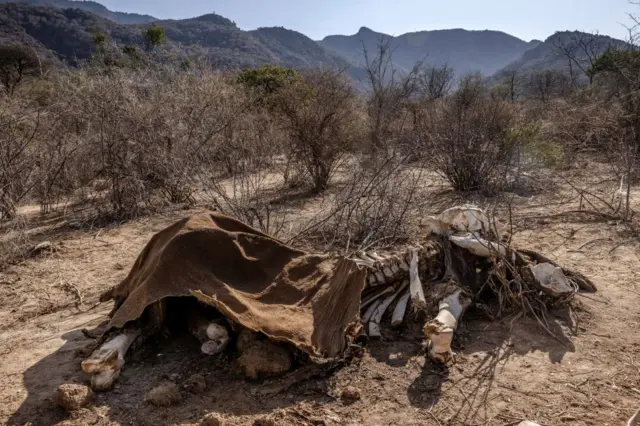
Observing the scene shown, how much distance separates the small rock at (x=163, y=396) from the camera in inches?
106

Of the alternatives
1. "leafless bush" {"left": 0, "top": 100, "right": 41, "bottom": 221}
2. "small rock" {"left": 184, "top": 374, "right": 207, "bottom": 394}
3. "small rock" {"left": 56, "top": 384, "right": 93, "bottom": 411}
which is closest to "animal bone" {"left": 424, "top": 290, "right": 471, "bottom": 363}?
"small rock" {"left": 184, "top": 374, "right": 207, "bottom": 394}

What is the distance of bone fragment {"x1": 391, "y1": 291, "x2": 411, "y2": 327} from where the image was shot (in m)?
3.37

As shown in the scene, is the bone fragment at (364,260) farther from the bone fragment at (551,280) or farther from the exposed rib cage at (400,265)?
the bone fragment at (551,280)

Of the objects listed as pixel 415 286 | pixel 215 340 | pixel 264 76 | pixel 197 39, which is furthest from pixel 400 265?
pixel 197 39

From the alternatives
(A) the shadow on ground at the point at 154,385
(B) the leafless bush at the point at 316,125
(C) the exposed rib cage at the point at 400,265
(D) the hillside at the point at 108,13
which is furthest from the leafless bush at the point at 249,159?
(D) the hillside at the point at 108,13

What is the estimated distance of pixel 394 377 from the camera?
9.75 ft

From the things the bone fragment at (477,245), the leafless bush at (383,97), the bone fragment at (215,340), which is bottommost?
the bone fragment at (215,340)

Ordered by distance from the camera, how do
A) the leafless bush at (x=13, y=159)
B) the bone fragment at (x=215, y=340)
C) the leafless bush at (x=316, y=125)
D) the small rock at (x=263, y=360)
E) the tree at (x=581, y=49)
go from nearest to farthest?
the small rock at (x=263, y=360)
the bone fragment at (x=215, y=340)
the leafless bush at (x=13, y=159)
the leafless bush at (x=316, y=125)
the tree at (x=581, y=49)

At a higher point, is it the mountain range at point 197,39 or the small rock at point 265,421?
the mountain range at point 197,39

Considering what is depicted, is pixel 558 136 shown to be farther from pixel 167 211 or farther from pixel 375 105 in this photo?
pixel 167 211

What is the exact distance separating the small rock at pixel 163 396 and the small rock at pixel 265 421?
19.4 inches

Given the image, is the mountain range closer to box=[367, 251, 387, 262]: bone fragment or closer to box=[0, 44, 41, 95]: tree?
box=[0, 44, 41, 95]: tree

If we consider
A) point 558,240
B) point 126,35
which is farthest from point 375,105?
point 126,35

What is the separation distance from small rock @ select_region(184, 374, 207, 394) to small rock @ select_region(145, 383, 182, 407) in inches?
3.4
